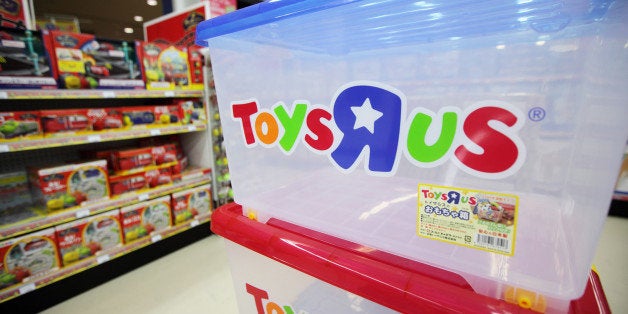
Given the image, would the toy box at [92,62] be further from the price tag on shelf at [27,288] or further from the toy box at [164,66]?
the price tag on shelf at [27,288]

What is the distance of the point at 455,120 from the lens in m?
0.34

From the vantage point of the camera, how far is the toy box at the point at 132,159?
1.86 m

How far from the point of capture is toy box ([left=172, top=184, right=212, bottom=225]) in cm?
212

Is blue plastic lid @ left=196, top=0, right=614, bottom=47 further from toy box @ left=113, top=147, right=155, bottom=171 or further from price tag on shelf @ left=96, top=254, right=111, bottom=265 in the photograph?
price tag on shelf @ left=96, top=254, right=111, bottom=265

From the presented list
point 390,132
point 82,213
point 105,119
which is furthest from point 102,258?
point 390,132

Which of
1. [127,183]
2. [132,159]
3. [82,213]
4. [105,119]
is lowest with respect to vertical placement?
[82,213]

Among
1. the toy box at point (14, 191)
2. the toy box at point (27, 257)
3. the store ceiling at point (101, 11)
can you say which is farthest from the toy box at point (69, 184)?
the store ceiling at point (101, 11)

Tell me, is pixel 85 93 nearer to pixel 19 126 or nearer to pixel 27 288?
pixel 19 126

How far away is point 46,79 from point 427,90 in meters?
1.87

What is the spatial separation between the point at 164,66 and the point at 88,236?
1113mm

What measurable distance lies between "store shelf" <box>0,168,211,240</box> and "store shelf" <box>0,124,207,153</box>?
35cm

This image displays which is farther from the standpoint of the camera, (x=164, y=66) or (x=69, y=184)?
(x=164, y=66)

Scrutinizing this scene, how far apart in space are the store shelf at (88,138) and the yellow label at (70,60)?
1.13 feet

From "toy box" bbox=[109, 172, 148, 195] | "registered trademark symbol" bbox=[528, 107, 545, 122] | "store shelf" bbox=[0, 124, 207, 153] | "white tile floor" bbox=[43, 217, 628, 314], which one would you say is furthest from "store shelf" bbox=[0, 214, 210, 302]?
"registered trademark symbol" bbox=[528, 107, 545, 122]
